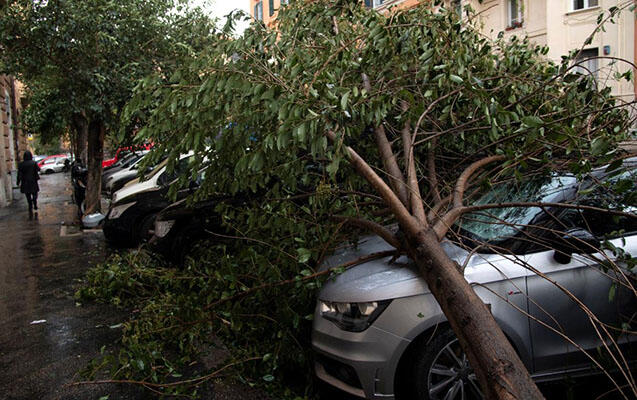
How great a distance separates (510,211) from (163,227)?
4.80 m

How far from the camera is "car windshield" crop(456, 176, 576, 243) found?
143 inches

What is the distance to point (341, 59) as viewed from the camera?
389 cm

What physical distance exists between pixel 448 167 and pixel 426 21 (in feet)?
4.24

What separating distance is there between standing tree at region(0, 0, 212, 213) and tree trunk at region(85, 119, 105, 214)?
0.73 m

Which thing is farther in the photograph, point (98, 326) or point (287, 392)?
point (98, 326)

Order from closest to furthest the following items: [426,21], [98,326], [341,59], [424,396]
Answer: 1. [424,396]
2. [341,59]
3. [426,21]
4. [98,326]

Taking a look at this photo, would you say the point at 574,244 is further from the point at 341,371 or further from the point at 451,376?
the point at 341,371

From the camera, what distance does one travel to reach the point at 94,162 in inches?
500

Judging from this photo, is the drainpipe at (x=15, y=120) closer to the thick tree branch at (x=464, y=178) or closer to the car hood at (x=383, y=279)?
the car hood at (x=383, y=279)

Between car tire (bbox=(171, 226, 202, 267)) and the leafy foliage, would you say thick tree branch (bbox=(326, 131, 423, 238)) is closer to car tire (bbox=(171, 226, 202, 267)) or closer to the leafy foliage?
the leafy foliage

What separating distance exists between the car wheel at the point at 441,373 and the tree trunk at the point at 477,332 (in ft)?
2.12

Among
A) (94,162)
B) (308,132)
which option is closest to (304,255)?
(308,132)

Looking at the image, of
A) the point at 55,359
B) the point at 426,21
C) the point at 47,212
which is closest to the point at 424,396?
the point at 426,21

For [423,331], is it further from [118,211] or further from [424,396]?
[118,211]
